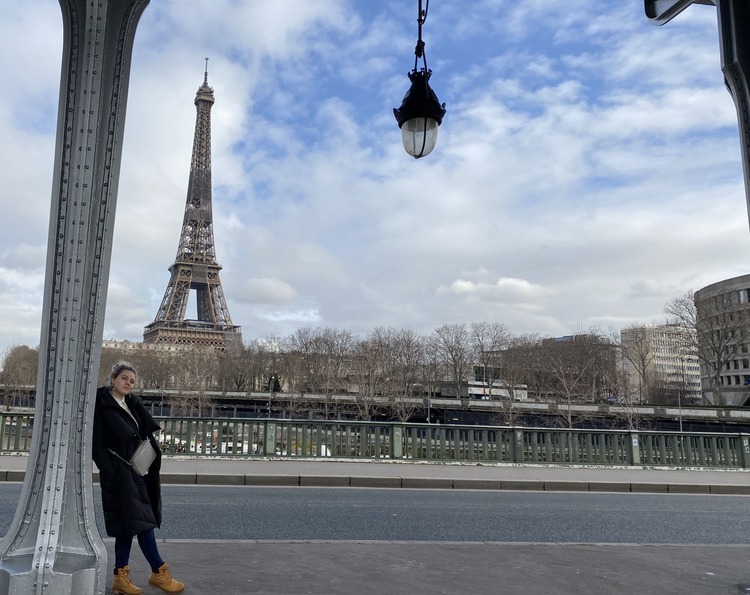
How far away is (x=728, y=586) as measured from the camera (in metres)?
4.57

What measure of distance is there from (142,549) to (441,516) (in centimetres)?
483

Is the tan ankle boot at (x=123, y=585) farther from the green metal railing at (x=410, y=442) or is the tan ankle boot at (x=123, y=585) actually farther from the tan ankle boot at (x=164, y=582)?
the green metal railing at (x=410, y=442)

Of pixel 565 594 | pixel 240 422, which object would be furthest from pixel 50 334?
pixel 240 422

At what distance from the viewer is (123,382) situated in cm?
418

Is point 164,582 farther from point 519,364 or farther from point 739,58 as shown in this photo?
point 519,364

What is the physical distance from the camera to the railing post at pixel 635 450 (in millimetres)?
14727

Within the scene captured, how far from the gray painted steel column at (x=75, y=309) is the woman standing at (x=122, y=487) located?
256 millimetres

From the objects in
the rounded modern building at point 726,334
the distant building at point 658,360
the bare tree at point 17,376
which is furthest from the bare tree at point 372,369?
the bare tree at point 17,376

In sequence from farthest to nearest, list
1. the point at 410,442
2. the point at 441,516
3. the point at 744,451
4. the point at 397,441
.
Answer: the point at 744,451
the point at 410,442
the point at 397,441
the point at 441,516

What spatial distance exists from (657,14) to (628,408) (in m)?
44.5

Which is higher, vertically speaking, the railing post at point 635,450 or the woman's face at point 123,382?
the woman's face at point 123,382

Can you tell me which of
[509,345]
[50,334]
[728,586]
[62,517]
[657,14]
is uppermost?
[509,345]

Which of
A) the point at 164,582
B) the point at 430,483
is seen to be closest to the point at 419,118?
the point at 164,582

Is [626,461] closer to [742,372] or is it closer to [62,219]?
[62,219]
